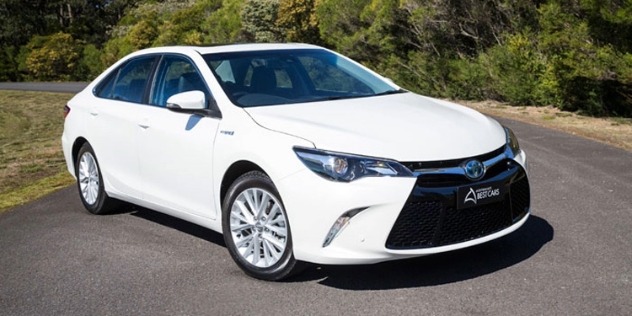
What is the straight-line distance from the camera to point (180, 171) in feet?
22.5

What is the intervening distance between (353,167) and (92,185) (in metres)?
3.97

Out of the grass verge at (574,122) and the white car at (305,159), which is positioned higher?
the white car at (305,159)

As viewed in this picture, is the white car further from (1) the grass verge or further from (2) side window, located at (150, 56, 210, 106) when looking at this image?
(1) the grass verge

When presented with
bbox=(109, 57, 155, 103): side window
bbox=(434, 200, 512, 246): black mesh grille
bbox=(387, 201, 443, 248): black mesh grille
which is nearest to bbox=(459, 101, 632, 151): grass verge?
bbox=(434, 200, 512, 246): black mesh grille

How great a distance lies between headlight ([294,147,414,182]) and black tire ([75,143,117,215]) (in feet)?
11.5

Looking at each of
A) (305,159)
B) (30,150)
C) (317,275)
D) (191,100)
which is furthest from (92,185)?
(30,150)

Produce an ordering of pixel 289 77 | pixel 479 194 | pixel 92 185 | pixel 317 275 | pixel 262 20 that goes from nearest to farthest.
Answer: pixel 479 194 < pixel 317 275 < pixel 289 77 < pixel 92 185 < pixel 262 20

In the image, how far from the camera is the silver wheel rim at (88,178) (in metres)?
8.51

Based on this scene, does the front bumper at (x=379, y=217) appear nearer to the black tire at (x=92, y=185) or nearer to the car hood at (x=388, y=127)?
the car hood at (x=388, y=127)

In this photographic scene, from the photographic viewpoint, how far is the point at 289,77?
720cm

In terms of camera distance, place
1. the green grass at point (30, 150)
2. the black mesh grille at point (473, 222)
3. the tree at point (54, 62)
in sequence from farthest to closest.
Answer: the tree at point (54, 62) < the green grass at point (30, 150) < the black mesh grille at point (473, 222)

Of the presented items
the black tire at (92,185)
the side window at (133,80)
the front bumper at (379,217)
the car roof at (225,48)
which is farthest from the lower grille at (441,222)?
the black tire at (92,185)

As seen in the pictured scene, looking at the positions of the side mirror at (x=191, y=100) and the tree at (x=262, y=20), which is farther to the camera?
the tree at (x=262, y=20)

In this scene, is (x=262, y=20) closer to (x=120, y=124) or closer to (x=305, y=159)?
(x=120, y=124)
